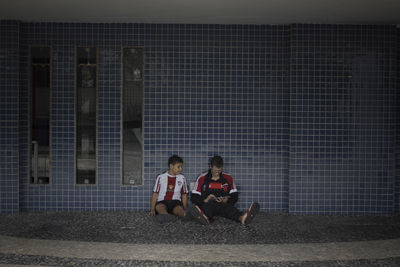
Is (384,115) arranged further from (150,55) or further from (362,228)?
(150,55)

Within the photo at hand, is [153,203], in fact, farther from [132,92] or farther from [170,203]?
[132,92]

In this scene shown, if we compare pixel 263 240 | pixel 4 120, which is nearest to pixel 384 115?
pixel 263 240

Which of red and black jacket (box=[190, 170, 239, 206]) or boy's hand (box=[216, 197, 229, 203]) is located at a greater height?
red and black jacket (box=[190, 170, 239, 206])

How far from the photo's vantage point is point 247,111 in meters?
7.00

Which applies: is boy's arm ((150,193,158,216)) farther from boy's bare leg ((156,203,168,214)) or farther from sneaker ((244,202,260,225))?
sneaker ((244,202,260,225))

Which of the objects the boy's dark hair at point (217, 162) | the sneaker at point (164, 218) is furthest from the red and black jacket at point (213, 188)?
the sneaker at point (164, 218)

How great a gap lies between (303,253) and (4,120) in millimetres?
4673

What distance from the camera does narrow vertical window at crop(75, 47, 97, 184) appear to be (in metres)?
6.96

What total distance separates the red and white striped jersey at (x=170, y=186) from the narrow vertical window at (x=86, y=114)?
1119 millimetres

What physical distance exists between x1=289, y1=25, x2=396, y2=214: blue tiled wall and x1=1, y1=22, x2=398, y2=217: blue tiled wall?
0.02m

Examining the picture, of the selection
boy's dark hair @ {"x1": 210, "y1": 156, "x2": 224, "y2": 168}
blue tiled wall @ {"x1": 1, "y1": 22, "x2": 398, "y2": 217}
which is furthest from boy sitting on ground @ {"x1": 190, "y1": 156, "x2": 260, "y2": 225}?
blue tiled wall @ {"x1": 1, "y1": 22, "x2": 398, "y2": 217}

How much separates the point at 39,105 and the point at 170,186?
7.85 feet

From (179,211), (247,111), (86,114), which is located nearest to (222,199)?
(179,211)

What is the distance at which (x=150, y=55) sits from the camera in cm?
695
